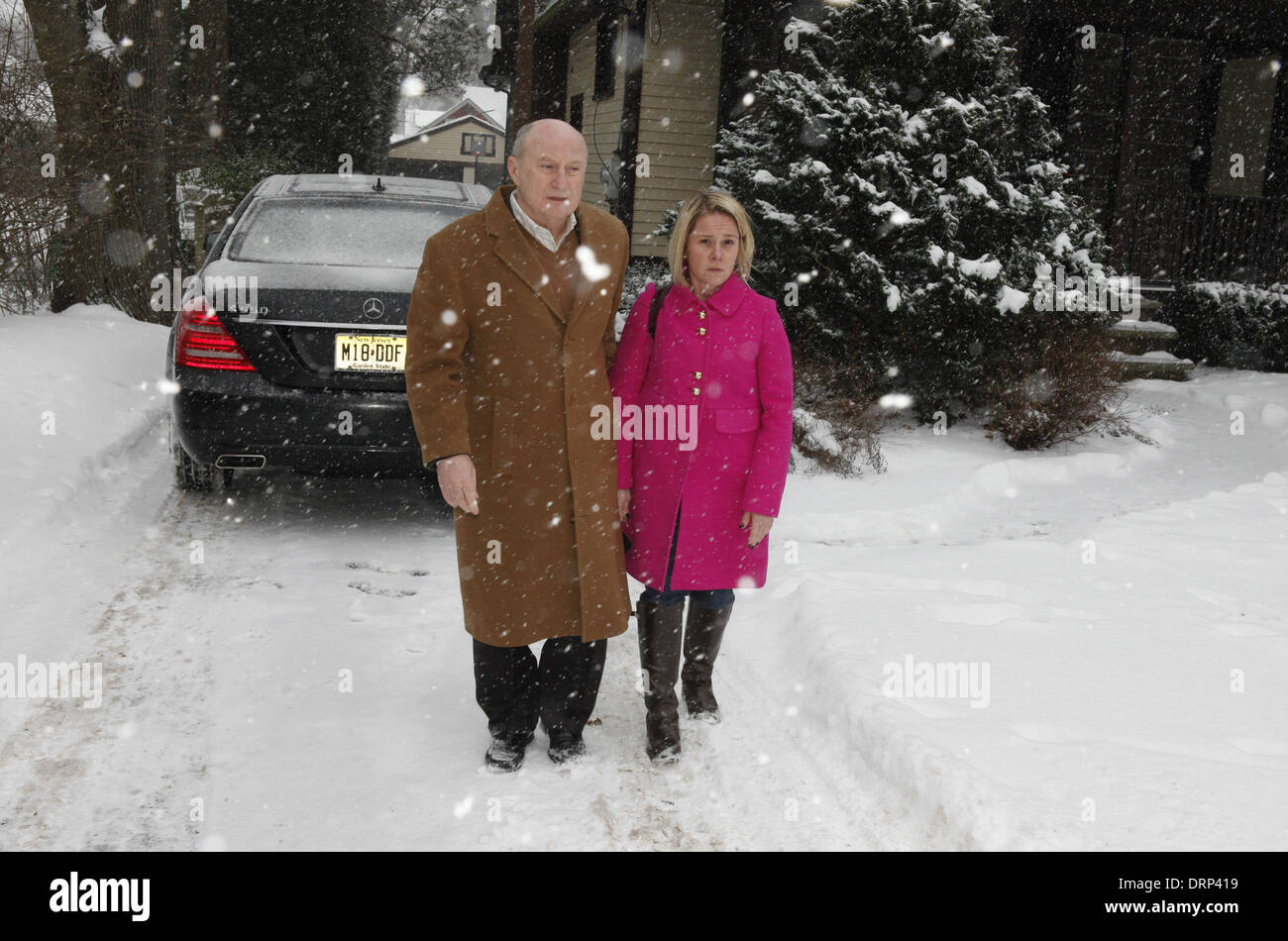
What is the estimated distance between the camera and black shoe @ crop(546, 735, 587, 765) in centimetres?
332

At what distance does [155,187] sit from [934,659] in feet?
34.3

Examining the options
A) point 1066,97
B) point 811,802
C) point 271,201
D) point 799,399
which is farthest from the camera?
point 1066,97

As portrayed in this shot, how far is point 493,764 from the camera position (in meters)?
3.24

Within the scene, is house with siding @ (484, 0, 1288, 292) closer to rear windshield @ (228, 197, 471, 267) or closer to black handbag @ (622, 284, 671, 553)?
rear windshield @ (228, 197, 471, 267)

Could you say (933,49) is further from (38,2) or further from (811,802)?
(38,2)

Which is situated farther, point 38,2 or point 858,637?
point 38,2

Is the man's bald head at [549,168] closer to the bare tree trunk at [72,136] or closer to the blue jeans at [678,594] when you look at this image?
the blue jeans at [678,594]

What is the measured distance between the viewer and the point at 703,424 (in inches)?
130

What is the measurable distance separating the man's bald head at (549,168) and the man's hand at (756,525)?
1.05m

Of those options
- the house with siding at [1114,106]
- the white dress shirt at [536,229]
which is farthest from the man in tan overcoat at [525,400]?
the house with siding at [1114,106]

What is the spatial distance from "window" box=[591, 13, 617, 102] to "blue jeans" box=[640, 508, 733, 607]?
1560cm

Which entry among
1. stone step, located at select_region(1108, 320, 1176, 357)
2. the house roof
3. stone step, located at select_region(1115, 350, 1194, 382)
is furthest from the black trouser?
the house roof

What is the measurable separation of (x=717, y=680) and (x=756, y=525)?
3.15ft

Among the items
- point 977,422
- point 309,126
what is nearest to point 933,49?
point 977,422
